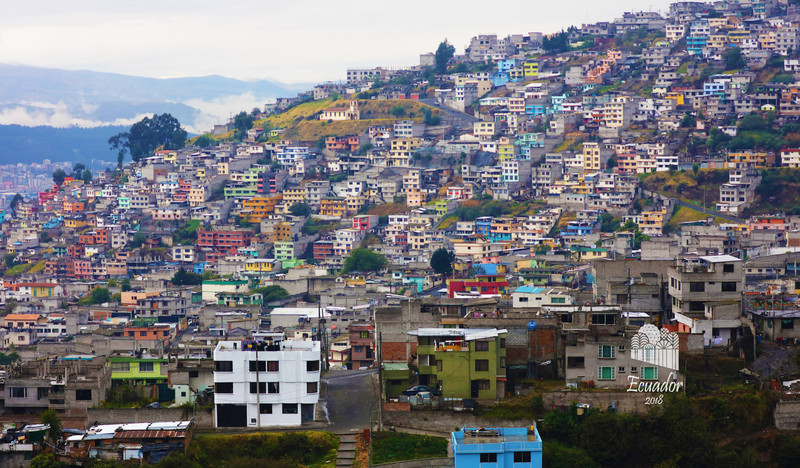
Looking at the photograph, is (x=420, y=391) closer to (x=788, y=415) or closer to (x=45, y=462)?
(x=788, y=415)

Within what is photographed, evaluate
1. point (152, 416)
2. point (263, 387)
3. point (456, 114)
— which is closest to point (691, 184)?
point (456, 114)

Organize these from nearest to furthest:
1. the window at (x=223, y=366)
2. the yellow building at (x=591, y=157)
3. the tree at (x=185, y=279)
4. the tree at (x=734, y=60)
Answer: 1. the window at (x=223, y=366)
2. the tree at (x=185, y=279)
3. the yellow building at (x=591, y=157)
4. the tree at (x=734, y=60)

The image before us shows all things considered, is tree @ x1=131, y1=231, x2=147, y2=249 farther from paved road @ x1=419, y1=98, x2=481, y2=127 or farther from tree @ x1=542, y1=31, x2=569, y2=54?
tree @ x1=542, y1=31, x2=569, y2=54

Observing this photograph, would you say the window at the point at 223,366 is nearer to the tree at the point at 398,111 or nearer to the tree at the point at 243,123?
Answer: the tree at the point at 398,111

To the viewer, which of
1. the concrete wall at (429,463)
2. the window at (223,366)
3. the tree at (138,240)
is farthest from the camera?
the tree at (138,240)

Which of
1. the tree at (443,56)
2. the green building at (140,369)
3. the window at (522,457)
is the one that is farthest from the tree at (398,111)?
the window at (522,457)

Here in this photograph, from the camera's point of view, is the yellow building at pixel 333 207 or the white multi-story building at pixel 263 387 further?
the yellow building at pixel 333 207

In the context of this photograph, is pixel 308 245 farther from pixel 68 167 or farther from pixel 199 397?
pixel 68 167

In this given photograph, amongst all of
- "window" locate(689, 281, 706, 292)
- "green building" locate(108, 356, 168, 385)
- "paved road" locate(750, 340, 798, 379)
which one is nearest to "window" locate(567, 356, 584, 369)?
"paved road" locate(750, 340, 798, 379)
